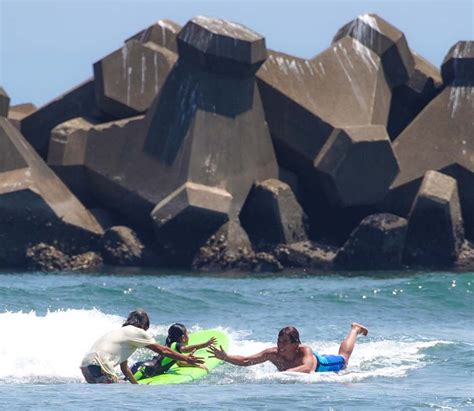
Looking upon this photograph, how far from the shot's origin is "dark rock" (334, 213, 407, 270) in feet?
94.1

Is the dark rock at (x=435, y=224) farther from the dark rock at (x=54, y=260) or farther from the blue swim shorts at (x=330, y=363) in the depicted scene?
the blue swim shorts at (x=330, y=363)

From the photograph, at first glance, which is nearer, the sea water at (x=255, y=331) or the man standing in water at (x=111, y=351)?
the sea water at (x=255, y=331)

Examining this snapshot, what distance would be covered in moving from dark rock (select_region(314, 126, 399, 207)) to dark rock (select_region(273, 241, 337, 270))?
3.58ft

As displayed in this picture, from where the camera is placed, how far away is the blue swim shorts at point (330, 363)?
49.1ft

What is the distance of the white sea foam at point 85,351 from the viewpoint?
49.7 feet

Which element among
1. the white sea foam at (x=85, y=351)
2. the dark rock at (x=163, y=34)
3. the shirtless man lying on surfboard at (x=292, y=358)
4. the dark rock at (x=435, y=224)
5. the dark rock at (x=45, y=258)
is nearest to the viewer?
the shirtless man lying on surfboard at (x=292, y=358)

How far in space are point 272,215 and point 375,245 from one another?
6.67 feet

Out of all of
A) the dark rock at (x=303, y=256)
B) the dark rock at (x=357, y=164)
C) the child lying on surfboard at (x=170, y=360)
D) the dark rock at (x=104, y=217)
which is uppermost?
the dark rock at (x=357, y=164)

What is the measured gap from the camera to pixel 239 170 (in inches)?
1139

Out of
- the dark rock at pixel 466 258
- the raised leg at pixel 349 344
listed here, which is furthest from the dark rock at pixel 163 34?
the raised leg at pixel 349 344

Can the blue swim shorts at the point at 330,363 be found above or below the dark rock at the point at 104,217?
below

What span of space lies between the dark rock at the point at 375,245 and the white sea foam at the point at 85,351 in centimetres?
879

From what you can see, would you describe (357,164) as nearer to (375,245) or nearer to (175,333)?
(375,245)

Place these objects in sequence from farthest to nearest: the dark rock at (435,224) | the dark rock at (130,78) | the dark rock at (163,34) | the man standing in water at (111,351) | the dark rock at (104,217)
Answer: the dark rock at (163,34), the dark rock at (130,78), the dark rock at (104,217), the dark rock at (435,224), the man standing in water at (111,351)
